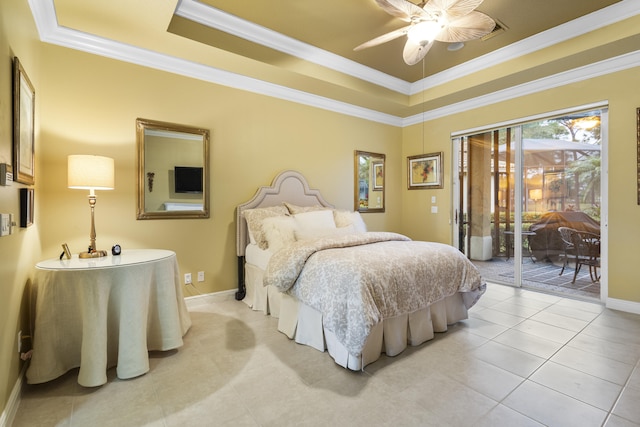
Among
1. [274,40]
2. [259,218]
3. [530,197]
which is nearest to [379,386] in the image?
[259,218]

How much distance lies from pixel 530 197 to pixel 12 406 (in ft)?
16.9

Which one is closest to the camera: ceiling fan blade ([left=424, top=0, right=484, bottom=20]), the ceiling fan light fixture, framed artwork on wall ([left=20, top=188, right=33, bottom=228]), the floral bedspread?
framed artwork on wall ([left=20, top=188, right=33, bottom=228])

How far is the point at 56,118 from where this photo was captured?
2633 mm

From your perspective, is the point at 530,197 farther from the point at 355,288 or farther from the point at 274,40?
the point at 274,40

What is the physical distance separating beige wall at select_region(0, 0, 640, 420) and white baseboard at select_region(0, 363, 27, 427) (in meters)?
0.06

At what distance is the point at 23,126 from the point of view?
1.92 meters

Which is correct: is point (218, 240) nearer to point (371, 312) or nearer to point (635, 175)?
point (371, 312)

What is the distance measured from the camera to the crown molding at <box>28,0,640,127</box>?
2.58m

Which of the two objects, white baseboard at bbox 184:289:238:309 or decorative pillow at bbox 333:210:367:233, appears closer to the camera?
white baseboard at bbox 184:289:238:309

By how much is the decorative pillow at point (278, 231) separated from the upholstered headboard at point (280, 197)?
459 mm

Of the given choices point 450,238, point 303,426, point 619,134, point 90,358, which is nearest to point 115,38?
point 90,358

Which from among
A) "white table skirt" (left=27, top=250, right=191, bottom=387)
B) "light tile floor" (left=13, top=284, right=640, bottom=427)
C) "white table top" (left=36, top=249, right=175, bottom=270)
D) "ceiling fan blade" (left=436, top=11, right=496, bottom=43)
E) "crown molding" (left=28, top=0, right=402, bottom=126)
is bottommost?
"light tile floor" (left=13, top=284, right=640, bottom=427)

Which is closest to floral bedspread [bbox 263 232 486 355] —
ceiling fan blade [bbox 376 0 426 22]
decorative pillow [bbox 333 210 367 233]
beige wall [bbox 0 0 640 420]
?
decorative pillow [bbox 333 210 367 233]

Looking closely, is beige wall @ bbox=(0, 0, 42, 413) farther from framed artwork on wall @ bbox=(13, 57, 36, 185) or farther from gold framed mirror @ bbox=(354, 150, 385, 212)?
gold framed mirror @ bbox=(354, 150, 385, 212)
